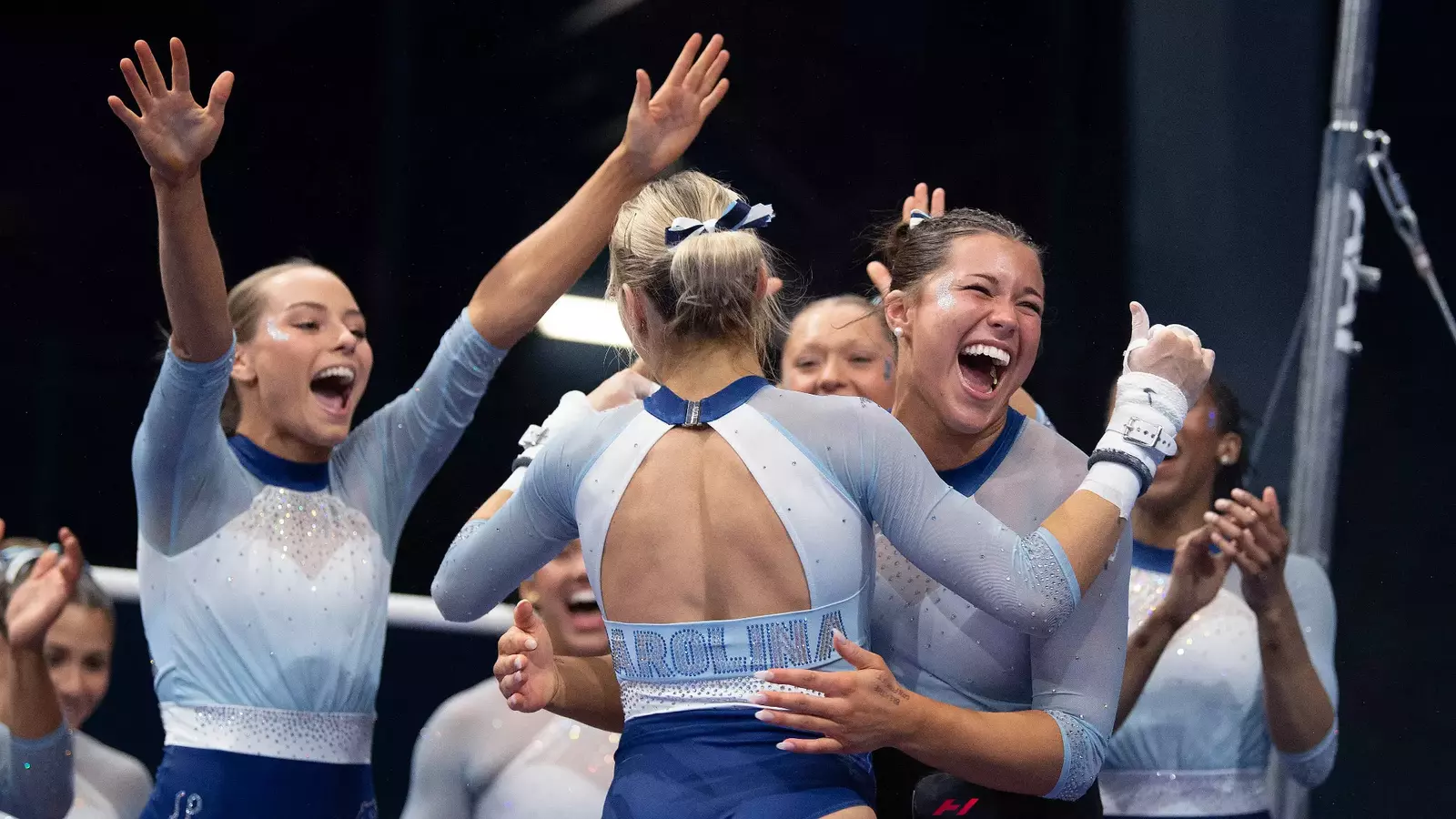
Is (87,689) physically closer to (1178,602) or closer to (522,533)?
(522,533)

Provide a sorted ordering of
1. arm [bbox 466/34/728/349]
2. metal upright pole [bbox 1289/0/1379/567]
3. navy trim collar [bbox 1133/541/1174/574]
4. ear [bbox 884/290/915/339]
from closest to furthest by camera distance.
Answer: ear [bbox 884/290/915/339] → arm [bbox 466/34/728/349] → navy trim collar [bbox 1133/541/1174/574] → metal upright pole [bbox 1289/0/1379/567]

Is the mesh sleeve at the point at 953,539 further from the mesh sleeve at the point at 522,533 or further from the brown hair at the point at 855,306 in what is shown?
the brown hair at the point at 855,306

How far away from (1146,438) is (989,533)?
0.66 feet

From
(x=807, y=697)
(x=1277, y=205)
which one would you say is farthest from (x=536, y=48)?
(x=807, y=697)

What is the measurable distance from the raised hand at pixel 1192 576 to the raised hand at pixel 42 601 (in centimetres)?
156

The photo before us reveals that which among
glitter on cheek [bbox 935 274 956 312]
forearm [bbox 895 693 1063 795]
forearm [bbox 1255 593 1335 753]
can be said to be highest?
glitter on cheek [bbox 935 274 956 312]

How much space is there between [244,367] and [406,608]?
82cm

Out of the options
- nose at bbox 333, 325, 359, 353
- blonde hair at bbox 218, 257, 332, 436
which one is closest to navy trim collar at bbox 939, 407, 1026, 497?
nose at bbox 333, 325, 359, 353

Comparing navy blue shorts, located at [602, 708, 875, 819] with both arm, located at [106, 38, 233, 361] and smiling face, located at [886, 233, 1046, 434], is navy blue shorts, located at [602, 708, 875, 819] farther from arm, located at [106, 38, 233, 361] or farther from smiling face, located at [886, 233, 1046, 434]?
arm, located at [106, 38, 233, 361]

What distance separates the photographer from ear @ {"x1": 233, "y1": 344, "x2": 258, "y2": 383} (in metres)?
2.17

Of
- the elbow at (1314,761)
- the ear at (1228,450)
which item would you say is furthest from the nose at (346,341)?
the elbow at (1314,761)

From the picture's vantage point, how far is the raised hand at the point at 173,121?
166 centimetres

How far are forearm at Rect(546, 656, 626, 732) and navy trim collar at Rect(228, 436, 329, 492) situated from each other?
75cm

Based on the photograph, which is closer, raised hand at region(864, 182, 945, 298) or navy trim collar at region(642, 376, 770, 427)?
navy trim collar at region(642, 376, 770, 427)
